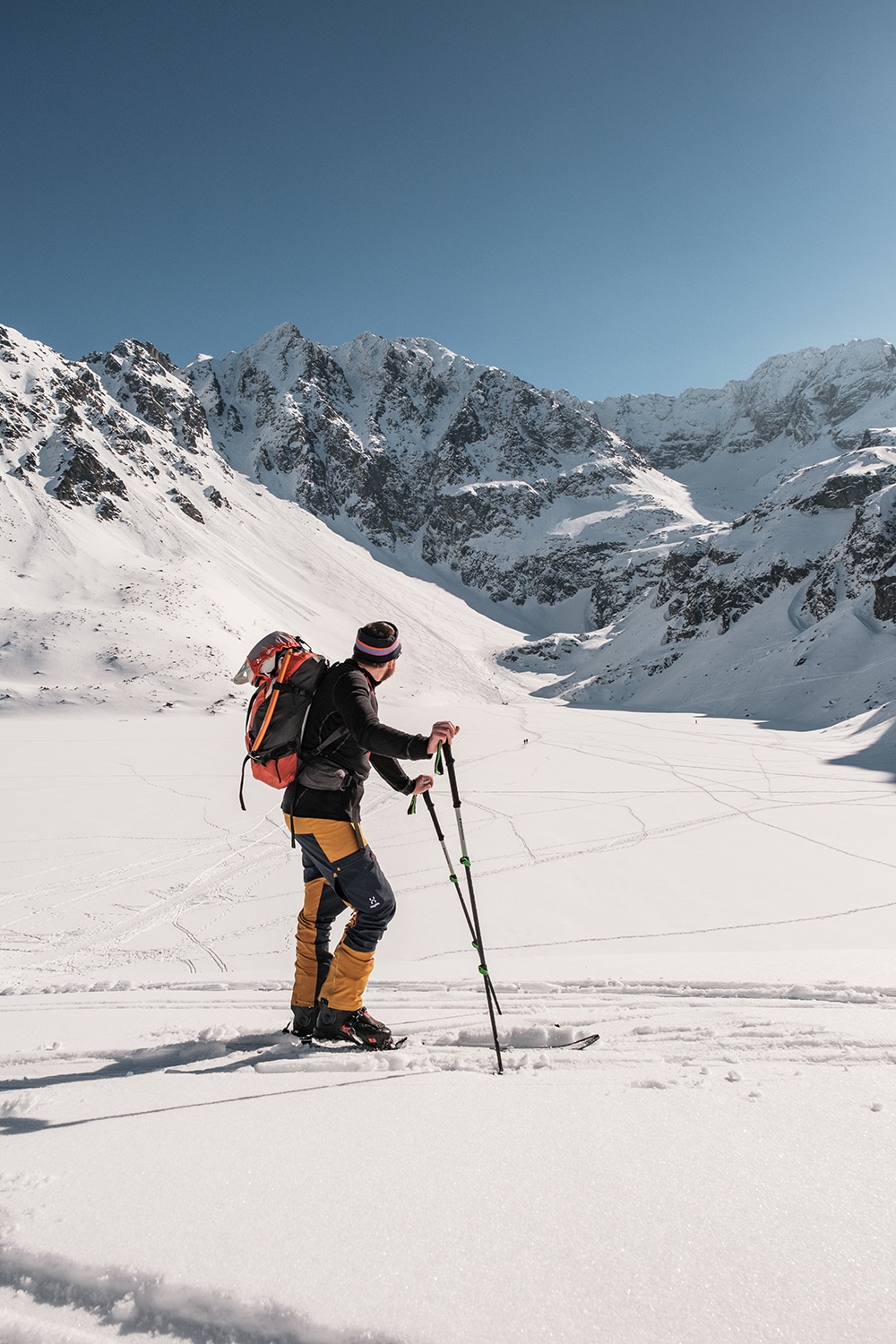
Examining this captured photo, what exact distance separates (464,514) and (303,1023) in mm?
129413

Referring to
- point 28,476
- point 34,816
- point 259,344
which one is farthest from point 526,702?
point 259,344

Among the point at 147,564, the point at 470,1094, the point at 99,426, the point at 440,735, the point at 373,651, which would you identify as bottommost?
the point at 470,1094

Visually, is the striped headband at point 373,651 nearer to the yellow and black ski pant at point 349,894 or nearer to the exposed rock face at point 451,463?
the yellow and black ski pant at point 349,894

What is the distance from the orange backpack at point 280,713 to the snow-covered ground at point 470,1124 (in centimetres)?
141

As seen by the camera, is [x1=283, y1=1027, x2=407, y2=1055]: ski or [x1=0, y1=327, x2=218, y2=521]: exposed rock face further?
[x1=0, y1=327, x2=218, y2=521]: exposed rock face

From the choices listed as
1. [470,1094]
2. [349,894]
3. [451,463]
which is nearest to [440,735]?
[349,894]

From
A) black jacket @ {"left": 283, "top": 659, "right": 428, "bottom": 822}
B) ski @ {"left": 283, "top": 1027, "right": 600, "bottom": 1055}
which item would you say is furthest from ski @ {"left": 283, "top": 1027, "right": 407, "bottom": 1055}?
black jacket @ {"left": 283, "top": 659, "right": 428, "bottom": 822}

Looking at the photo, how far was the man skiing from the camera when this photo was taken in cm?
334

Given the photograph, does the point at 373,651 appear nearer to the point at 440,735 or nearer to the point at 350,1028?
the point at 440,735

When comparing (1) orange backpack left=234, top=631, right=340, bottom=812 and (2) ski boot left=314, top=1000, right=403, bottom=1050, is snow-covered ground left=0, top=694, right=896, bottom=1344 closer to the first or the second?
(2) ski boot left=314, top=1000, right=403, bottom=1050

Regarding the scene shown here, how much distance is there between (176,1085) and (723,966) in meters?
3.39

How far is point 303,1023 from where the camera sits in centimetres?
351

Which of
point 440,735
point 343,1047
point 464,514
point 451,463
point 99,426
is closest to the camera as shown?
point 440,735

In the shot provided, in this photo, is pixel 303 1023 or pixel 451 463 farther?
pixel 451 463
